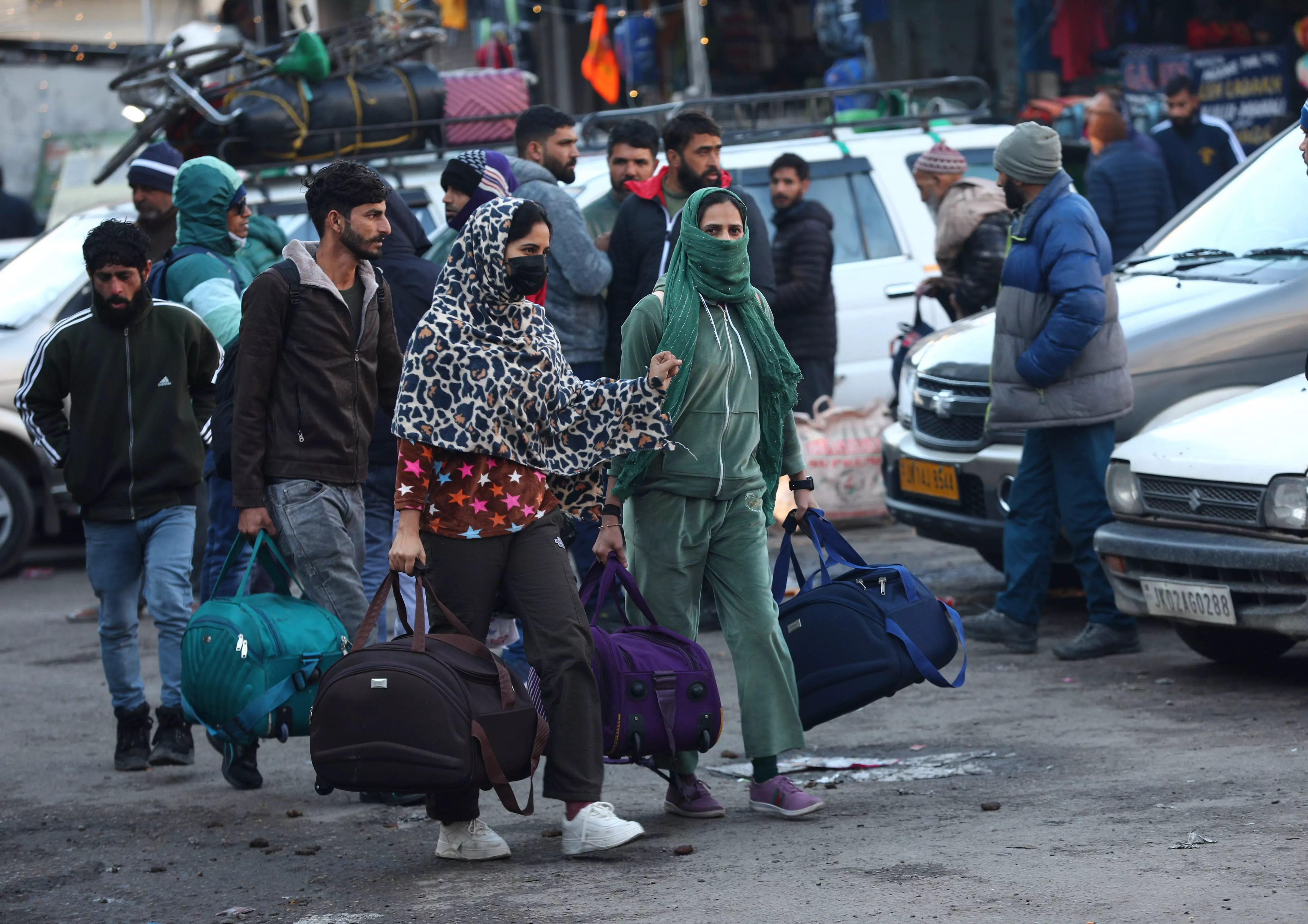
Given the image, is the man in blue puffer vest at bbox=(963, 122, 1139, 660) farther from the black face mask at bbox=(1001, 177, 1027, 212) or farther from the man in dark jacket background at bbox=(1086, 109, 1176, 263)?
the man in dark jacket background at bbox=(1086, 109, 1176, 263)

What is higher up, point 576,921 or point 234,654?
point 234,654

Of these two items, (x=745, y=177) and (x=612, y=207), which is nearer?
(x=612, y=207)

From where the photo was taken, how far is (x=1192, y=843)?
4617 mm

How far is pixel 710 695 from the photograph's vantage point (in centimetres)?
508

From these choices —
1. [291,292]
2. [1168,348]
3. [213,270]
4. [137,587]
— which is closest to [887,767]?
[291,292]

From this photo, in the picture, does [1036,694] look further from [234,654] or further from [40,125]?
[40,125]

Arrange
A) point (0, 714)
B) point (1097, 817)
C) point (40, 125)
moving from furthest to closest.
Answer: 1. point (40, 125)
2. point (0, 714)
3. point (1097, 817)

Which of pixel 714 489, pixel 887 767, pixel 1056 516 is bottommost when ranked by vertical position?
pixel 887 767

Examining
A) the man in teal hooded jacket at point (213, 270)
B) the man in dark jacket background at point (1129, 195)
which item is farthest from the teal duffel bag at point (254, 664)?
the man in dark jacket background at point (1129, 195)

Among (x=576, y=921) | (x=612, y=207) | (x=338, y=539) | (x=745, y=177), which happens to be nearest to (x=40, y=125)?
(x=745, y=177)

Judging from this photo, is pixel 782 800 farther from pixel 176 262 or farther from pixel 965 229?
pixel 965 229

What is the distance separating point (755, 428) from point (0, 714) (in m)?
3.73

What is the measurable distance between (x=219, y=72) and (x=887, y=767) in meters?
8.21

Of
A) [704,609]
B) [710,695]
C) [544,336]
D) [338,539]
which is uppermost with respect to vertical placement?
[544,336]
